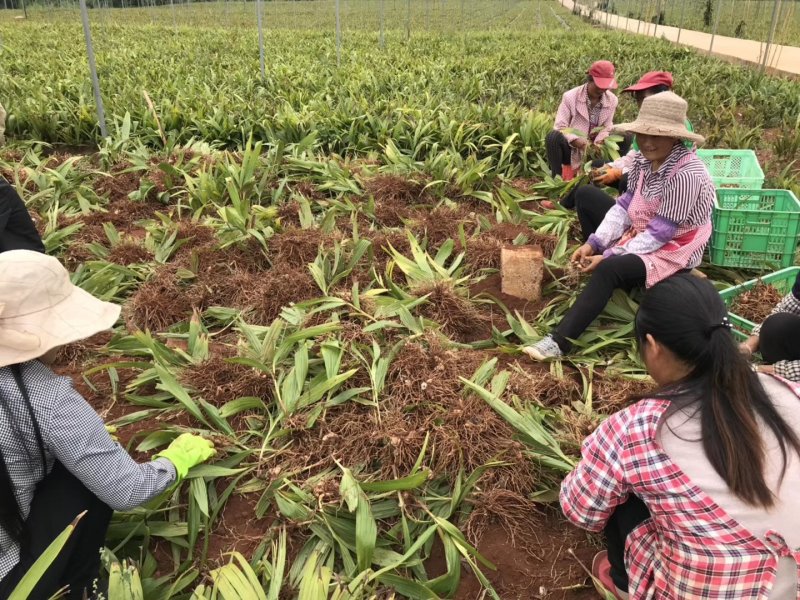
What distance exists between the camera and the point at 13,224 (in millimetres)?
2680

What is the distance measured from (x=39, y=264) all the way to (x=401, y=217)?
2.60 meters

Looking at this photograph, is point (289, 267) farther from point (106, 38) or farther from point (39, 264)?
point (106, 38)

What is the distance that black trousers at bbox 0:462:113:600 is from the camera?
54.9 inches

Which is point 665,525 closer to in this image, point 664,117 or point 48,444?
point 48,444

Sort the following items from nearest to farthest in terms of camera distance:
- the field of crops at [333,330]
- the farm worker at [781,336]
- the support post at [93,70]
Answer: the field of crops at [333,330], the farm worker at [781,336], the support post at [93,70]

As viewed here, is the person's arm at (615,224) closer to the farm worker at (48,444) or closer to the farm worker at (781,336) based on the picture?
the farm worker at (781,336)

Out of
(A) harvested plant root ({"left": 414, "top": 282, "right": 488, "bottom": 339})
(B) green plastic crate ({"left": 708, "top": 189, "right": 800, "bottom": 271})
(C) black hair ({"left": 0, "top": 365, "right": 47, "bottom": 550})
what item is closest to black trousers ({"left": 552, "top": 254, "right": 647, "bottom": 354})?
(A) harvested plant root ({"left": 414, "top": 282, "right": 488, "bottom": 339})

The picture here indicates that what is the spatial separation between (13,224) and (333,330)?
148 centimetres

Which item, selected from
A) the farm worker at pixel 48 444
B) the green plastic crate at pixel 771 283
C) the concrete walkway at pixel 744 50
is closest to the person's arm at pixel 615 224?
the green plastic crate at pixel 771 283

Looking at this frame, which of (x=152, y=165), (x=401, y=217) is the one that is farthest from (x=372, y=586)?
(x=152, y=165)

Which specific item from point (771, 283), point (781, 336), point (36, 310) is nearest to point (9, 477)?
point (36, 310)

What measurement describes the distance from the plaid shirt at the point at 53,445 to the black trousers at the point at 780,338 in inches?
83.7

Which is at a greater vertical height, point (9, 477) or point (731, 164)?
point (731, 164)

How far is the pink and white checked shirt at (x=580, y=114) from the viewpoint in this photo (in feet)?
14.4
